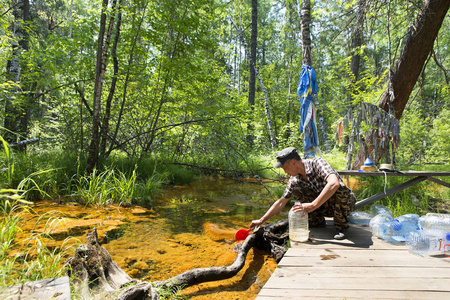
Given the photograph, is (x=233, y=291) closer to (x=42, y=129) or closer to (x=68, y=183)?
(x=68, y=183)

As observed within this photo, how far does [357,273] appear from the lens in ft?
7.54

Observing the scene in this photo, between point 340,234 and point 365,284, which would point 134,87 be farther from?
point 365,284

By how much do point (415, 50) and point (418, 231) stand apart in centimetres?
551

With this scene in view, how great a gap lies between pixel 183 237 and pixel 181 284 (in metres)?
1.64

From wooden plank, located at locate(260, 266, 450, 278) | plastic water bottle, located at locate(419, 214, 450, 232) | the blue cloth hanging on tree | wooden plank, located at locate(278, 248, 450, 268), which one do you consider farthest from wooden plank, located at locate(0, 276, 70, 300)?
the blue cloth hanging on tree

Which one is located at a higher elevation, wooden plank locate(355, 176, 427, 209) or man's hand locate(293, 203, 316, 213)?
man's hand locate(293, 203, 316, 213)

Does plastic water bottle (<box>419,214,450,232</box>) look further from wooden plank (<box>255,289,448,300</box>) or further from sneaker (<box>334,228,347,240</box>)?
wooden plank (<box>255,289,448,300</box>)

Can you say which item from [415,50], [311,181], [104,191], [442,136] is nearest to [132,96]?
[104,191]

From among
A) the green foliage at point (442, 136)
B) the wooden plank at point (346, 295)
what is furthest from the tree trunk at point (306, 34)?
the green foliage at point (442, 136)

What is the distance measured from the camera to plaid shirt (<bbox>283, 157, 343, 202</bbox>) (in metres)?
3.24

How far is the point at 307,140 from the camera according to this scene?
Result: 640cm

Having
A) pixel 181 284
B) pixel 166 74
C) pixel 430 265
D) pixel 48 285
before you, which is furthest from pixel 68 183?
pixel 430 265

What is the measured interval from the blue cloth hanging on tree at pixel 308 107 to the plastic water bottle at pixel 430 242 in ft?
12.5

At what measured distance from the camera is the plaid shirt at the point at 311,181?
324 cm
